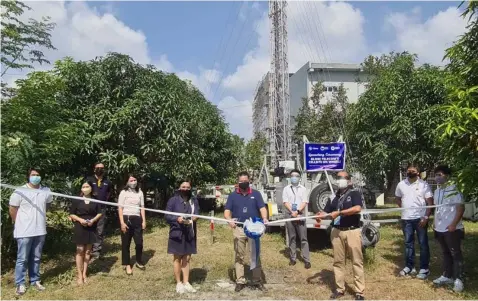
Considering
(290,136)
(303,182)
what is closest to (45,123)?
(303,182)

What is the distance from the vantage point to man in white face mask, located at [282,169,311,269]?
24.3ft

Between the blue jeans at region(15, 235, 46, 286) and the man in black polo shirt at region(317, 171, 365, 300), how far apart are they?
13.5 ft

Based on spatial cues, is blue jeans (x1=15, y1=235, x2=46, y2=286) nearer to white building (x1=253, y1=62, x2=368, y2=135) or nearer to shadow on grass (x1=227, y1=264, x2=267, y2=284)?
shadow on grass (x1=227, y1=264, x2=267, y2=284)

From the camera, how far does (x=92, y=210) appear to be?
6.44 metres

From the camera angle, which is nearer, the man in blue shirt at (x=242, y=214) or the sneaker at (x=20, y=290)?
the sneaker at (x=20, y=290)

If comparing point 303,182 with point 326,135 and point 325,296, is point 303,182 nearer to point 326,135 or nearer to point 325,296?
point 325,296

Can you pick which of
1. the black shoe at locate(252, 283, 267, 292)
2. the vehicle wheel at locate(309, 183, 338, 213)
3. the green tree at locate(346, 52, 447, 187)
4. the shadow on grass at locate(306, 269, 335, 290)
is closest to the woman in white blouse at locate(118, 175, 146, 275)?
the black shoe at locate(252, 283, 267, 292)

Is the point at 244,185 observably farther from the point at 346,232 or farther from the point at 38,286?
the point at 38,286

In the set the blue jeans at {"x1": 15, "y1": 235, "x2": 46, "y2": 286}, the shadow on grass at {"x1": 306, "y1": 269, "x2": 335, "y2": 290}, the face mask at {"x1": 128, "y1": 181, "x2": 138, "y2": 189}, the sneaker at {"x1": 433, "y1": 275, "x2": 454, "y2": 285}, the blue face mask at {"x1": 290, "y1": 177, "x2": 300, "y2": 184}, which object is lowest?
the shadow on grass at {"x1": 306, "y1": 269, "x2": 335, "y2": 290}

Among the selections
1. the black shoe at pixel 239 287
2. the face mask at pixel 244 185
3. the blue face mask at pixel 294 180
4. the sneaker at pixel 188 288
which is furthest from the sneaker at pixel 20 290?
the blue face mask at pixel 294 180

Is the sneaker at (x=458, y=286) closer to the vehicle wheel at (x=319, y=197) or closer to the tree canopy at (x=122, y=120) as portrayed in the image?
the vehicle wheel at (x=319, y=197)

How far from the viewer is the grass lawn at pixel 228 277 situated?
5805 mm

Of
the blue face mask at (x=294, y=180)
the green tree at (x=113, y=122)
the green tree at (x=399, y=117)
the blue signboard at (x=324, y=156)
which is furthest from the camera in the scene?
the green tree at (x=399, y=117)

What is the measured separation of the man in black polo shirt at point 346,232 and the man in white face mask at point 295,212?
5.38 ft
